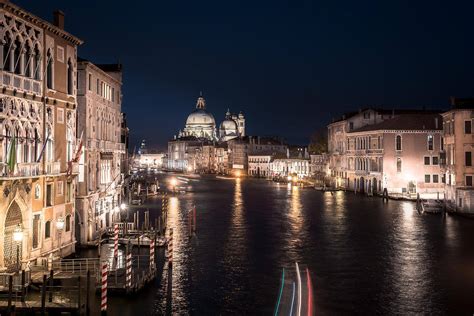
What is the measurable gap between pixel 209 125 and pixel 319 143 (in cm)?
8776

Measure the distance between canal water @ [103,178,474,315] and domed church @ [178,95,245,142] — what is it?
14131cm

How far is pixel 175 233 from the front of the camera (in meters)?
32.2

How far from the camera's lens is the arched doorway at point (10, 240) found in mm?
18375

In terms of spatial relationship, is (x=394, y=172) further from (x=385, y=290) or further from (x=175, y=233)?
(x=385, y=290)

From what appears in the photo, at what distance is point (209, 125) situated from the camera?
188 meters

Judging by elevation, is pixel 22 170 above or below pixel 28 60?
below

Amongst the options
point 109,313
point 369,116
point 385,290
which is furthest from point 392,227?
point 369,116

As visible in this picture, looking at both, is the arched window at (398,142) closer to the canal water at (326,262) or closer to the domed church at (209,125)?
the canal water at (326,262)

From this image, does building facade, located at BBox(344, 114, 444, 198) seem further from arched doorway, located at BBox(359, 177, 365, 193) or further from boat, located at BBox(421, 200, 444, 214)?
boat, located at BBox(421, 200, 444, 214)

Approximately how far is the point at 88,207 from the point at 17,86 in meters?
8.62

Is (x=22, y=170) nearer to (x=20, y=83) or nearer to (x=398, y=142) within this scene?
(x=20, y=83)

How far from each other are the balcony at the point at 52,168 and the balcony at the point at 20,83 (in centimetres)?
268

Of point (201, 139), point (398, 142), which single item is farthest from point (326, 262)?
point (201, 139)

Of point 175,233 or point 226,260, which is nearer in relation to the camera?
point 226,260
